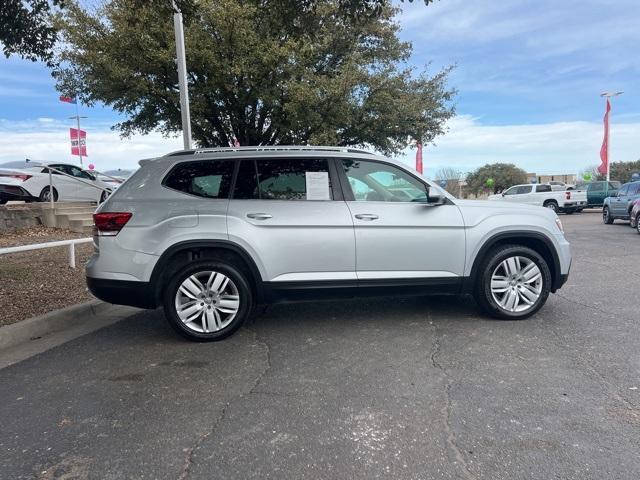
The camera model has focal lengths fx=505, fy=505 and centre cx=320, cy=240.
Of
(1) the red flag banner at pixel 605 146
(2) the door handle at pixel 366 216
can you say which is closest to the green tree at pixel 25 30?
(2) the door handle at pixel 366 216

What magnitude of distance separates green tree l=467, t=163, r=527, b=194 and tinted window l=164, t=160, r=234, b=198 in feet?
200

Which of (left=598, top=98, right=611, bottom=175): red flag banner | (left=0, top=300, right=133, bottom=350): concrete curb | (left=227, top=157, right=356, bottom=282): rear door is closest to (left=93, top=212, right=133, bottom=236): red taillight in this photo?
(left=227, top=157, right=356, bottom=282): rear door

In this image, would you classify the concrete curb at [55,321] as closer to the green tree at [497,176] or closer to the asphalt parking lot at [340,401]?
the asphalt parking lot at [340,401]

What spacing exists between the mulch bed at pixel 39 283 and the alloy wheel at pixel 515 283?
16.2ft

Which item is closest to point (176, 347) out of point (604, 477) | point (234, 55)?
point (604, 477)

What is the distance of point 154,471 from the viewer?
2748 millimetres

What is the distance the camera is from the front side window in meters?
5.18

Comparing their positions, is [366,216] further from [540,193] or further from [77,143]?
[77,143]

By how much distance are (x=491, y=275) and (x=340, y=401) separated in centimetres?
257

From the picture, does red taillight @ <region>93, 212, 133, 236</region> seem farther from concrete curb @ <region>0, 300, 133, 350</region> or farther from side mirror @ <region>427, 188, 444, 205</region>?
side mirror @ <region>427, 188, 444, 205</region>

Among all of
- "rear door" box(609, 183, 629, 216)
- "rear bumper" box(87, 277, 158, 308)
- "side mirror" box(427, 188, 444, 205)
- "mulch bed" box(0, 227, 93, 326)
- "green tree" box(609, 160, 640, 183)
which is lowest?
"mulch bed" box(0, 227, 93, 326)

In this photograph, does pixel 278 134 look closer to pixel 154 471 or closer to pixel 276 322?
pixel 276 322

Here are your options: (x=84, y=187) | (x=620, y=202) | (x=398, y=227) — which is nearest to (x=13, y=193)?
(x=84, y=187)

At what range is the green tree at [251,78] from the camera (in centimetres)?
1287
